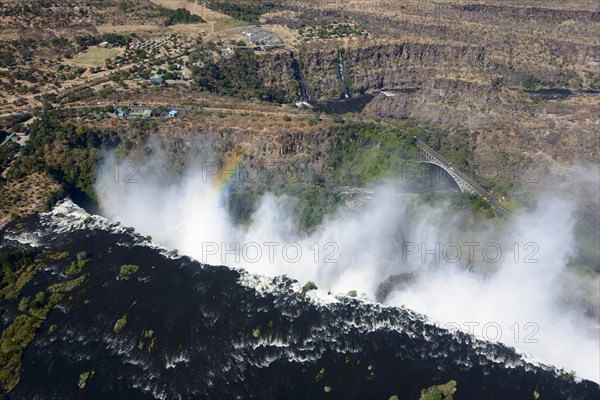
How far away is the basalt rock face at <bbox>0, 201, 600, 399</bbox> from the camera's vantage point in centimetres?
7450

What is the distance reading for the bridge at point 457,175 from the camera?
10478 cm

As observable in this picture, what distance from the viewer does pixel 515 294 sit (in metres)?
89.9

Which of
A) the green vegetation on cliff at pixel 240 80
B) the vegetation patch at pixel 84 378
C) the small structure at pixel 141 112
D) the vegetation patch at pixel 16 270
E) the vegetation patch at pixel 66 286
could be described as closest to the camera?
the vegetation patch at pixel 84 378

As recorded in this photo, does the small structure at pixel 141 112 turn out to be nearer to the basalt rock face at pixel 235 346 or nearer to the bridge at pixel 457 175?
the basalt rock face at pixel 235 346

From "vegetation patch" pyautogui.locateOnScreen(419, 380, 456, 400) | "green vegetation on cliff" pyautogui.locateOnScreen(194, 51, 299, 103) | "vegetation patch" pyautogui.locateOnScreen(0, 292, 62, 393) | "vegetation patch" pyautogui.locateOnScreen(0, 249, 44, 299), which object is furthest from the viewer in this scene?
"green vegetation on cliff" pyautogui.locateOnScreen(194, 51, 299, 103)

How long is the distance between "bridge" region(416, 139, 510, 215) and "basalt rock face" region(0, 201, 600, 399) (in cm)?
3283

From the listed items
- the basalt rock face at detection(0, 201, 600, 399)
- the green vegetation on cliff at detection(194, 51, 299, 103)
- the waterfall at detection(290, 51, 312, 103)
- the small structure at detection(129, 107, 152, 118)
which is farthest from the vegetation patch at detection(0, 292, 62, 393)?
the waterfall at detection(290, 51, 312, 103)

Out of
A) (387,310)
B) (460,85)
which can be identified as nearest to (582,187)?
(387,310)

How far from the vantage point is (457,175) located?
114m

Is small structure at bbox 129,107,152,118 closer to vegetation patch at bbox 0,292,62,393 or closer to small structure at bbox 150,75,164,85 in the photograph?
small structure at bbox 150,75,164,85

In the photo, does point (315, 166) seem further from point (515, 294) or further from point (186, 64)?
point (186, 64)

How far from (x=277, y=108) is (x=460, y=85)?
64.1m

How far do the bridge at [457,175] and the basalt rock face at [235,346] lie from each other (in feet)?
108

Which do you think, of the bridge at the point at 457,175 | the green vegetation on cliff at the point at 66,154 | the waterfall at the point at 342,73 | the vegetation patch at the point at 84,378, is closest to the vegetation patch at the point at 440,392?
the bridge at the point at 457,175
